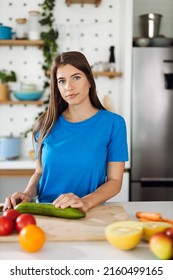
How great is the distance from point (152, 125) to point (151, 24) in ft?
3.08

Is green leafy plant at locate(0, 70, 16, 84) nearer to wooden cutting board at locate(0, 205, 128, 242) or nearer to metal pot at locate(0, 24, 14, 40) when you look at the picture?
metal pot at locate(0, 24, 14, 40)

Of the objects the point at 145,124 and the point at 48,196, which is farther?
the point at 145,124

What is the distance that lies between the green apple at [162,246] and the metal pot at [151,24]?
9.91ft

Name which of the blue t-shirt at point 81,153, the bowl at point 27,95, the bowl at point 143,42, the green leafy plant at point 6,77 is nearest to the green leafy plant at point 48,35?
the bowl at point 27,95

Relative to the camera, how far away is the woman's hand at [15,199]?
167cm

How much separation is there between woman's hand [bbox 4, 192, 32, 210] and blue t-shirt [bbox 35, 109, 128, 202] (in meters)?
0.16

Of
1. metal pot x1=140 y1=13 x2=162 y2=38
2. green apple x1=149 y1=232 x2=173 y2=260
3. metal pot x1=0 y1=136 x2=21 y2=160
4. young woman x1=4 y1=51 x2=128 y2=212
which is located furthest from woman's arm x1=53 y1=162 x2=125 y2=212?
metal pot x1=140 y1=13 x2=162 y2=38

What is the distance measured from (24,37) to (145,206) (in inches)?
104

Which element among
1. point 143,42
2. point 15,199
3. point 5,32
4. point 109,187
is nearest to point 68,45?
point 5,32

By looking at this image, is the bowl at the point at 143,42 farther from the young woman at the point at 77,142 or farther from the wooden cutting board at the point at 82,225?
the wooden cutting board at the point at 82,225

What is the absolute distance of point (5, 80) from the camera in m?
4.03

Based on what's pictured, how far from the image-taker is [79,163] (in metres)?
1.88
